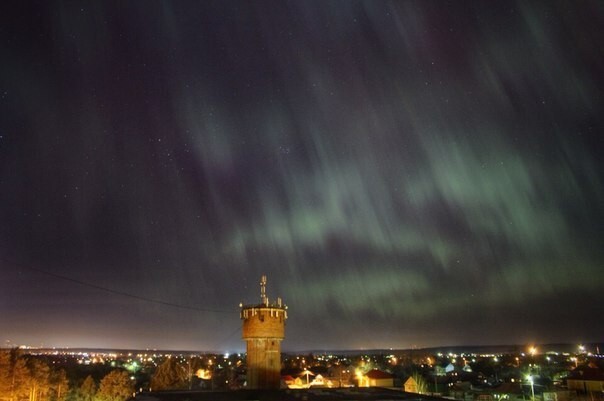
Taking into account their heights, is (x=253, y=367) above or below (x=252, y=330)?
below

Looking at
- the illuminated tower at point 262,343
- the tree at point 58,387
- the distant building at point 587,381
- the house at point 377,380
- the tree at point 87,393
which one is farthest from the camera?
the tree at point 87,393

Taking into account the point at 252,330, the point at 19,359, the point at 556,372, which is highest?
the point at 252,330

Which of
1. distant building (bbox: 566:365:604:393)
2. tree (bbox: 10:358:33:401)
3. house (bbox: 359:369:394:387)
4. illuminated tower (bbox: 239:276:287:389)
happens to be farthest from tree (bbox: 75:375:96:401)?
distant building (bbox: 566:365:604:393)

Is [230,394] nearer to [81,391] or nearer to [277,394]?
[277,394]

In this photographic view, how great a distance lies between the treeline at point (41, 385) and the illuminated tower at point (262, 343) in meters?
47.4

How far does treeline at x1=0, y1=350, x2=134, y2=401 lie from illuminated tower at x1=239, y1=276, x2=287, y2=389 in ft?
156

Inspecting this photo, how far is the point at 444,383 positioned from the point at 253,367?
87.8 meters

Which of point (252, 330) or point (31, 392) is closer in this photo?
point (252, 330)

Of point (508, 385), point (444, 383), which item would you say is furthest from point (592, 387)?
point (444, 383)

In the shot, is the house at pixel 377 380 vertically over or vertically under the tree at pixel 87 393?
over

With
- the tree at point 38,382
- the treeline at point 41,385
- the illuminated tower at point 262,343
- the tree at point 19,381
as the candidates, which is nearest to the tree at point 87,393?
the treeline at point 41,385

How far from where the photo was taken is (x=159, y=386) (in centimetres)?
7031

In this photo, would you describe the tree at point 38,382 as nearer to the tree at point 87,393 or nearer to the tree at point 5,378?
the tree at point 87,393

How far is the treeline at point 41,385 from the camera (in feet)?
199
